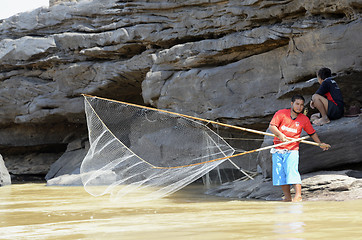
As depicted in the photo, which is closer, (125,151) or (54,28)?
(125,151)

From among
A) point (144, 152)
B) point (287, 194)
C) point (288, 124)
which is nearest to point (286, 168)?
point (287, 194)

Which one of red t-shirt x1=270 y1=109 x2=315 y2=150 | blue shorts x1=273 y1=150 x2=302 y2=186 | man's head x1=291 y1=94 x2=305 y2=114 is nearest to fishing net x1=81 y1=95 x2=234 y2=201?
blue shorts x1=273 y1=150 x2=302 y2=186

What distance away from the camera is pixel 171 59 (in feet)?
38.7

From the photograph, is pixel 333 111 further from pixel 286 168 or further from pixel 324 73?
pixel 286 168

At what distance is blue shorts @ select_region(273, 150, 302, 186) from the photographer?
222 inches

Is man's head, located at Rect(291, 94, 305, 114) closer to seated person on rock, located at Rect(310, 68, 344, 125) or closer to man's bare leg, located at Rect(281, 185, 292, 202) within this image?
man's bare leg, located at Rect(281, 185, 292, 202)

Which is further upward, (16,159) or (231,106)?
(231,106)

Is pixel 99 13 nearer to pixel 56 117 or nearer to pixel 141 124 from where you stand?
pixel 56 117

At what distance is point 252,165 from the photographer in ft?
37.2

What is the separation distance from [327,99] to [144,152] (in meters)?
4.88

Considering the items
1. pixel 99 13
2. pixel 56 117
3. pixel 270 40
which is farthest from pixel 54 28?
pixel 270 40

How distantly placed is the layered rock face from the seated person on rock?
215cm

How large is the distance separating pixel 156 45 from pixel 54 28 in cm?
387

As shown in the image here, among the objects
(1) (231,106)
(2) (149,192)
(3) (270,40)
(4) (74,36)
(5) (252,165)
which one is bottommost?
(5) (252,165)
